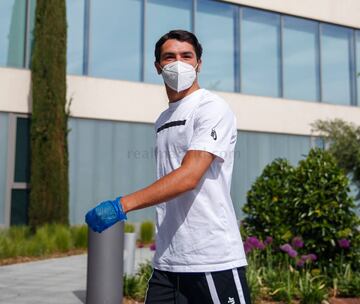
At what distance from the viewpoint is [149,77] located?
46.1 ft

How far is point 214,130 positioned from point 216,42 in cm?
1376

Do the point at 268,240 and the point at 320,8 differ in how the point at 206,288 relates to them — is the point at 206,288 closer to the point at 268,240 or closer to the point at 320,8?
the point at 268,240

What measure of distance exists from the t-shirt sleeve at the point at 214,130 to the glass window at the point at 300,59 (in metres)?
14.6

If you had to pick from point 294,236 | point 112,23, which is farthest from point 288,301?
point 112,23

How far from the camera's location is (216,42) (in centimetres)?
1547

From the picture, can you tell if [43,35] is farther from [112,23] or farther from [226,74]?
[226,74]

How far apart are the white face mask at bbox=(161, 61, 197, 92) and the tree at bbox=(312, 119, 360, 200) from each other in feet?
42.2

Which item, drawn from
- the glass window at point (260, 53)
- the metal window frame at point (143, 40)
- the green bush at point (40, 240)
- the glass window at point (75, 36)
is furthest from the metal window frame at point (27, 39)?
the glass window at point (260, 53)

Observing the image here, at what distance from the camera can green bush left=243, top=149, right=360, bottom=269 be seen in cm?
664

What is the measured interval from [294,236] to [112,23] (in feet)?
29.4

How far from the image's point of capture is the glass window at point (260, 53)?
15.9m

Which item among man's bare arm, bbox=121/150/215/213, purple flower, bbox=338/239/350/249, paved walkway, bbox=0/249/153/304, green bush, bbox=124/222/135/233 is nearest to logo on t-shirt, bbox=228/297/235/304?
man's bare arm, bbox=121/150/215/213

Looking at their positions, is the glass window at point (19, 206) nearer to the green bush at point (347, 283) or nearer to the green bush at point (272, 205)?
the green bush at point (272, 205)

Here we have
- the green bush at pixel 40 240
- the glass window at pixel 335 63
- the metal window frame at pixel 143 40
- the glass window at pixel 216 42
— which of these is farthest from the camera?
the glass window at pixel 335 63
